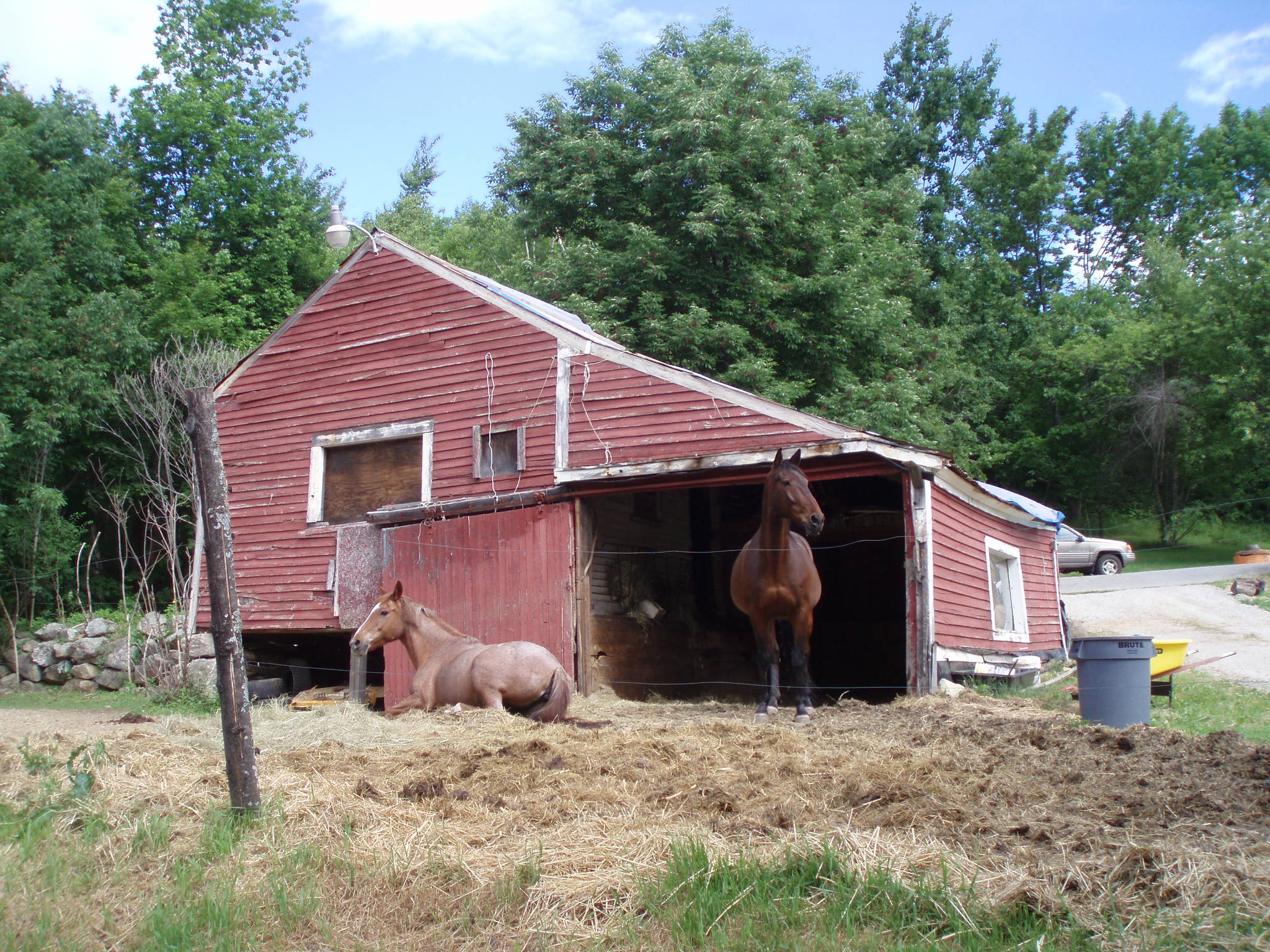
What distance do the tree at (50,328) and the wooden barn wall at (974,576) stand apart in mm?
14951

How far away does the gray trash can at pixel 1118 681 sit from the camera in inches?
316

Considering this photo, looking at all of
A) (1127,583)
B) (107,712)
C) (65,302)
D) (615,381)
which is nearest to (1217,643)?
(1127,583)

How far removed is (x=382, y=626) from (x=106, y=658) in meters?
8.53

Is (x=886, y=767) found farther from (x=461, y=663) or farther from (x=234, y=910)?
(x=461, y=663)

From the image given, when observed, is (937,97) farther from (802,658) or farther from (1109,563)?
(802,658)

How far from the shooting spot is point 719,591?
52.1ft

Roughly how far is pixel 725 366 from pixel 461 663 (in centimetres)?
1352

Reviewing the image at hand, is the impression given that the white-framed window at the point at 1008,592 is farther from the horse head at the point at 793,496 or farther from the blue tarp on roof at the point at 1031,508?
the horse head at the point at 793,496

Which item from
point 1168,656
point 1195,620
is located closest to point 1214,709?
point 1168,656

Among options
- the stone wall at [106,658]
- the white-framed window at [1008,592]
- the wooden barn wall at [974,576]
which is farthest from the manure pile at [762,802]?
the stone wall at [106,658]

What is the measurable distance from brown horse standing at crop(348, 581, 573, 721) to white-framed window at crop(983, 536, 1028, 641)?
24.4 feet

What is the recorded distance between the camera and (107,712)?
13.6m

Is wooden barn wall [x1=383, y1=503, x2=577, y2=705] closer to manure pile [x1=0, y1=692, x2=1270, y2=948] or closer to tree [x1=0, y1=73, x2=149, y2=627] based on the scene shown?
manure pile [x1=0, y1=692, x2=1270, y2=948]

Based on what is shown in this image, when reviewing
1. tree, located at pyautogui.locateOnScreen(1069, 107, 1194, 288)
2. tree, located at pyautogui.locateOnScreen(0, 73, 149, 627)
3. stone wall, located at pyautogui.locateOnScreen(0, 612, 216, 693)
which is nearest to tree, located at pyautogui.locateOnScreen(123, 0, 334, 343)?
tree, located at pyautogui.locateOnScreen(0, 73, 149, 627)
